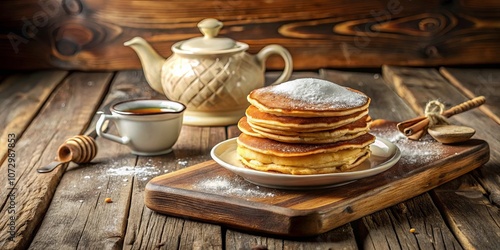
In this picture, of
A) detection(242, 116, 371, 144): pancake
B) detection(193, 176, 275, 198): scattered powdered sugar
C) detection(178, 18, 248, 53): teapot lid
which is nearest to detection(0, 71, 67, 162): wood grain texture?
detection(178, 18, 248, 53): teapot lid

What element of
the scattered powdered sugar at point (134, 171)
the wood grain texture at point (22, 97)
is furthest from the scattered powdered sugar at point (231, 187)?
the wood grain texture at point (22, 97)

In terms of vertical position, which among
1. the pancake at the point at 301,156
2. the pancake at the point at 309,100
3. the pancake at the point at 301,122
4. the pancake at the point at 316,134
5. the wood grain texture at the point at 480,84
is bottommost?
the wood grain texture at the point at 480,84

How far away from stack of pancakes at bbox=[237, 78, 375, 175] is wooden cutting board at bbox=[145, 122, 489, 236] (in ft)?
0.16

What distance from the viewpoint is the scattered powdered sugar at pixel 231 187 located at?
1484 millimetres

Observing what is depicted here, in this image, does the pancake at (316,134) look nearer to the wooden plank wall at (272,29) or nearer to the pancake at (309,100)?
the pancake at (309,100)

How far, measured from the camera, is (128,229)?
1446mm

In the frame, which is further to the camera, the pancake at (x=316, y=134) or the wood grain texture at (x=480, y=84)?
the wood grain texture at (x=480, y=84)

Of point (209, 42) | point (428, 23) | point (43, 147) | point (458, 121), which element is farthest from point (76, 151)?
point (428, 23)

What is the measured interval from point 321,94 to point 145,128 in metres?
0.53

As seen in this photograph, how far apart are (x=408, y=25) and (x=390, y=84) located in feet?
1.22

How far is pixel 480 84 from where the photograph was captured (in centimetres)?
285

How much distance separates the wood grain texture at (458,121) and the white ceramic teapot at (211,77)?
0.56 metres

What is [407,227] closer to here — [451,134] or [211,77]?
[451,134]

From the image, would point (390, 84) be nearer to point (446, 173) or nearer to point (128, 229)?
point (446, 173)
